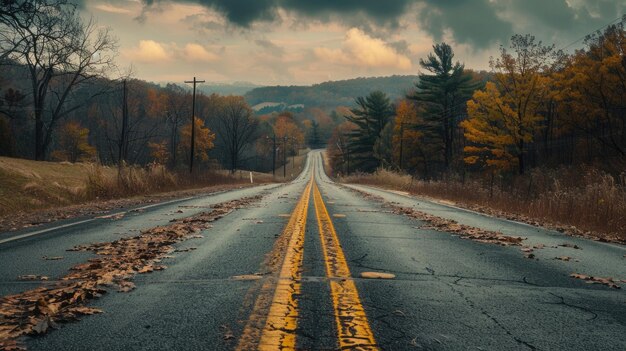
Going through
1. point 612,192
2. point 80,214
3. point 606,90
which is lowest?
point 80,214

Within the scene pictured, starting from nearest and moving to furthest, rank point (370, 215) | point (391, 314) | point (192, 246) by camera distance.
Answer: point (391, 314), point (192, 246), point (370, 215)

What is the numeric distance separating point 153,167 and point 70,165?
4.79m

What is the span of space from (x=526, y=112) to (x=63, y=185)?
1579 inches

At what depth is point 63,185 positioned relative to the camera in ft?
59.4

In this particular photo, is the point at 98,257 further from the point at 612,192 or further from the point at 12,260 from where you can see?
the point at 612,192

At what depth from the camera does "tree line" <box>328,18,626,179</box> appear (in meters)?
43.0

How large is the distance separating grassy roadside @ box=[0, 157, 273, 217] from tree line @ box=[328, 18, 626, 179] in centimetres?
2891

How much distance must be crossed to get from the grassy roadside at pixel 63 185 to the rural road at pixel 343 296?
7.58m

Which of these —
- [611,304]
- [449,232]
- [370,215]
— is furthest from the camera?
[370,215]

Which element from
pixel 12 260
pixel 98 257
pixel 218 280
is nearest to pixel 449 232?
pixel 218 280

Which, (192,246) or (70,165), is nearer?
(192,246)

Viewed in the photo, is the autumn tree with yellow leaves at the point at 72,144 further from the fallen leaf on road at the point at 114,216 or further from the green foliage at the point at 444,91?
the fallen leaf on road at the point at 114,216

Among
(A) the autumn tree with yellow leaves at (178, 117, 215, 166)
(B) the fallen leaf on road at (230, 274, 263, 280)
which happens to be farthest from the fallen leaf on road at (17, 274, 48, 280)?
(A) the autumn tree with yellow leaves at (178, 117, 215, 166)

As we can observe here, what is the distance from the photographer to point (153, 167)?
2384 cm
